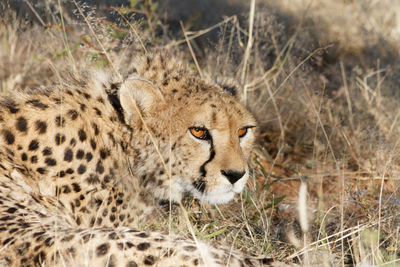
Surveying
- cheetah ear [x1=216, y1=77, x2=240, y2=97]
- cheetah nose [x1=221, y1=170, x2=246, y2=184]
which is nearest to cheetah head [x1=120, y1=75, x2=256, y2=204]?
cheetah nose [x1=221, y1=170, x2=246, y2=184]

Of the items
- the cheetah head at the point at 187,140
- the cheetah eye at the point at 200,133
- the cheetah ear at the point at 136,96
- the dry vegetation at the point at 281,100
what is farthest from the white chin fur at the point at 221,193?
the cheetah ear at the point at 136,96

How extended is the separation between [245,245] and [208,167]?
451mm

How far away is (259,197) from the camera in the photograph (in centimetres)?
333

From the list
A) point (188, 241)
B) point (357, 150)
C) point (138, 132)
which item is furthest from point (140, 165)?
point (357, 150)

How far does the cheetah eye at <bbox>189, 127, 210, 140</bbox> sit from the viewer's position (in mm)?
2869

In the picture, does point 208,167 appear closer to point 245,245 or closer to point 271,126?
point 245,245

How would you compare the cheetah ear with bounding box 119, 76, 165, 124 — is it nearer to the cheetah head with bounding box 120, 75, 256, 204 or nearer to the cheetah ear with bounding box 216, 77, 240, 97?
the cheetah head with bounding box 120, 75, 256, 204

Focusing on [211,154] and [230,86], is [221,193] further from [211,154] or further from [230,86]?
[230,86]

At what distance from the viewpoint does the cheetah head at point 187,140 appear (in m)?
2.80

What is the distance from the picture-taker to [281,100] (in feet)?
15.9

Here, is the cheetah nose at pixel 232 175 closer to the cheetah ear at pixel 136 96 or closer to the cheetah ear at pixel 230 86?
the cheetah ear at pixel 136 96

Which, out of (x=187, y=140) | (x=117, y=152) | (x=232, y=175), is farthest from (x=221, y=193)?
(x=117, y=152)

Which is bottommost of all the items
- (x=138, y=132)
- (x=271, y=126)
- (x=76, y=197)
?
(x=271, y=126)

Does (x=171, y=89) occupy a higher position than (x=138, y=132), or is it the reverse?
(x=171, y=89)
